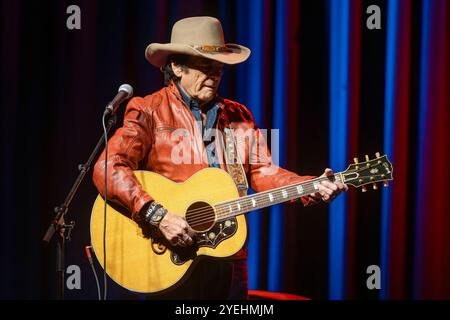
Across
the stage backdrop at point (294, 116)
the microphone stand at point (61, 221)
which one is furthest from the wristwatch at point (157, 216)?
the stage backdrop at point (294, 116)

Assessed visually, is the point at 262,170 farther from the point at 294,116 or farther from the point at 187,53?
the point at 187,53

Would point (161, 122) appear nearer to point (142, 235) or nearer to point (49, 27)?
point (142, 235)

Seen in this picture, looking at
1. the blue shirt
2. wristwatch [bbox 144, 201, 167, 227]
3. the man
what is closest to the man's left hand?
the man

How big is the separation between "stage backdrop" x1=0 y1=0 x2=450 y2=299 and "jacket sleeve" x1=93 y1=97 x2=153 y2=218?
0.63m

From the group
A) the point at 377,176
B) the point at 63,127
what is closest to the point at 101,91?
the point at 63,127

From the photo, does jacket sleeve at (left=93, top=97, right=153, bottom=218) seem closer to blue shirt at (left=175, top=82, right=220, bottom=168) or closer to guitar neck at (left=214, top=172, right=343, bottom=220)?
blue shirt at (left=175, top=82, right=220, bottom=168)

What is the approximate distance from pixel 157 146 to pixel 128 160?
0.54 feet

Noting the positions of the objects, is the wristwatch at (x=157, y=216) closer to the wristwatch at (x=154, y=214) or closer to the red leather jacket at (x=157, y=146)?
the wristwatch at (x=154, y=214)

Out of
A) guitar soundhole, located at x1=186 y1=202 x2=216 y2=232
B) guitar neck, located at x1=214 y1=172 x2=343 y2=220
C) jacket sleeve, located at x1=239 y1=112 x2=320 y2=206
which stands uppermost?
jacket sleeve, located at x1=239 y1=112 x2=320 y2=206

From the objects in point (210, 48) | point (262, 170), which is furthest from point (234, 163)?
point (210, 48)

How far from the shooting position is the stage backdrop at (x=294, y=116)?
3582 millimetres

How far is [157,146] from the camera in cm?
302

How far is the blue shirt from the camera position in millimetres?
3053

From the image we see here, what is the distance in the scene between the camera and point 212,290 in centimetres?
293
